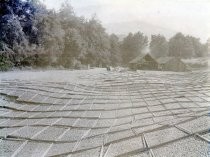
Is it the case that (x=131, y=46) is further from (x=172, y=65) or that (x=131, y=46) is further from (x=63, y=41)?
(x=63, y=41)

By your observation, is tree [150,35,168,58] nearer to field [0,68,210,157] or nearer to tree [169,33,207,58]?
tree [169,33,207,58]

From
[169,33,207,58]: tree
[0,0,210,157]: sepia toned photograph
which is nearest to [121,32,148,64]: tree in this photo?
[169,33,207,58]: tree

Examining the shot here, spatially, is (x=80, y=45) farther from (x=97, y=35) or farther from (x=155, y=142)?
(x=155, y=142)

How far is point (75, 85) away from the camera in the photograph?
9102 mm

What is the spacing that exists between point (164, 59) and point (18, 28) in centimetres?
1973

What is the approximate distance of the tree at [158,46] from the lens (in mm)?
43206

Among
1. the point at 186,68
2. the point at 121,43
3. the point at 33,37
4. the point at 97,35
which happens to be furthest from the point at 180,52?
the point at 33,37

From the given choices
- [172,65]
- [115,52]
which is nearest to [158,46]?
[115,52]

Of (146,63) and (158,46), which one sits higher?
(158,46)

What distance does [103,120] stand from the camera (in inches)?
209

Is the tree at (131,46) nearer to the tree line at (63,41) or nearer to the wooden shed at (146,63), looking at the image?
the tree line at (63,41)

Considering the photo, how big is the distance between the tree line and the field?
2051 millimetres

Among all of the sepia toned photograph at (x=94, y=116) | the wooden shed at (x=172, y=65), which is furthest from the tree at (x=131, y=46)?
the sepia toned photograph at (x=94, y=116)

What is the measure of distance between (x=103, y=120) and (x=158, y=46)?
40.9 metres
